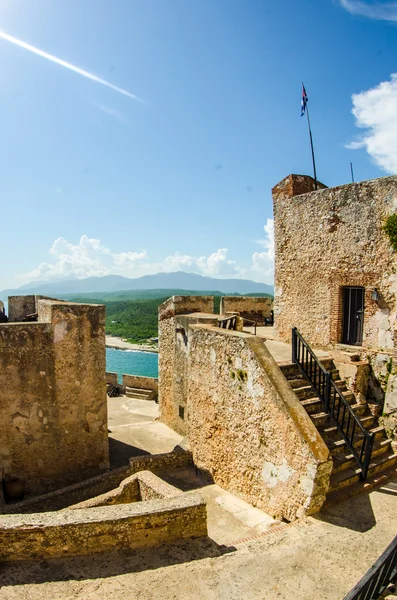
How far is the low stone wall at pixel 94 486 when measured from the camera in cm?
900

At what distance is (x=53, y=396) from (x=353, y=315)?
27.0 feet

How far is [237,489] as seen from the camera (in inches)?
359

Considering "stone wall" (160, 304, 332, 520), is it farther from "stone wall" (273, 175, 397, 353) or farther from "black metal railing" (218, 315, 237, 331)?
"stone wall" (273, 175, 397, 353)

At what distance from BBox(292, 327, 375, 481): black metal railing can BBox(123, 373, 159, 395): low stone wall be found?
11.5 m

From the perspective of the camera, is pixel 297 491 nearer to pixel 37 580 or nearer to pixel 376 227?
pixel 37 580

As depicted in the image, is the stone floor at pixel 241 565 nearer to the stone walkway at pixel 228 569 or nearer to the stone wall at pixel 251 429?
the stone walkway at pixel 228 569

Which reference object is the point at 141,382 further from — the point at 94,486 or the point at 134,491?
the point at 134,491

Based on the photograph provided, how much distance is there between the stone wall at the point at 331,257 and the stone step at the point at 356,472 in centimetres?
261

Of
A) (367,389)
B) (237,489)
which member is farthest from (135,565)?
(367,389)

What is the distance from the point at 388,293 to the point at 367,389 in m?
2.45

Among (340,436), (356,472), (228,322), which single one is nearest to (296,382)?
(340,436)

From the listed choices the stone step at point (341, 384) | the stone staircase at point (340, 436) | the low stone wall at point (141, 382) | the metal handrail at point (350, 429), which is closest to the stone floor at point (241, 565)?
the stone staircase at point (340, 436)

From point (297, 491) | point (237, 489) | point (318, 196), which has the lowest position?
point (237, 489)

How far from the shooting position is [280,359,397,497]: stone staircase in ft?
27.4
